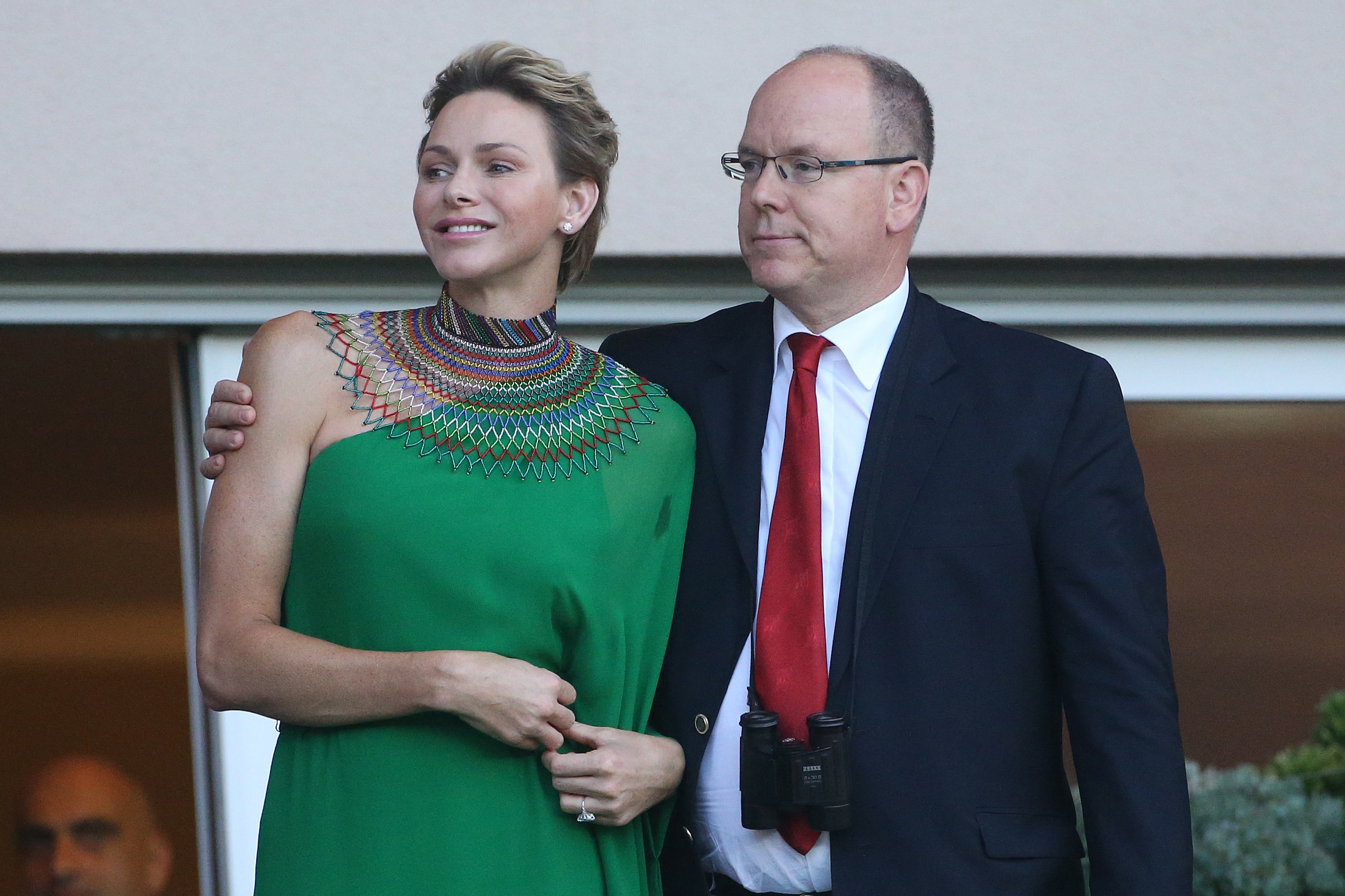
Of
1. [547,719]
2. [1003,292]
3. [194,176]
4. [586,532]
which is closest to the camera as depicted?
[547,719]

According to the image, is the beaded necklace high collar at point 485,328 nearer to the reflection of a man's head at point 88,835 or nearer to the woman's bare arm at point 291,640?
the woman's bare arm at point 291,640

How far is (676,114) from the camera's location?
122 inches

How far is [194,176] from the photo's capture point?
3.02 metres

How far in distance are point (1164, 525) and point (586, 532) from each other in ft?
6.01

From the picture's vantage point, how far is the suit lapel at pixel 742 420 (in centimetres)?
208

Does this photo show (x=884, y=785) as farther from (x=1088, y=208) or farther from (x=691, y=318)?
(x=1088, y=208)

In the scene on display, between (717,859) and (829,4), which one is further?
(829,4)

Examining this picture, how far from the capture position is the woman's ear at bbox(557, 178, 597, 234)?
214cm

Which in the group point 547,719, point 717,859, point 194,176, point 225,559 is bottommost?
point 717,859

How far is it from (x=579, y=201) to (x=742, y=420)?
42cm

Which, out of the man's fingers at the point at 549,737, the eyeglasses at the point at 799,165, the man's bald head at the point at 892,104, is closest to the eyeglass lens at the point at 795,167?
the eyeglasses at the point at 799,165

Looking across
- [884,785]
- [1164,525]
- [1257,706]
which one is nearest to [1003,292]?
[1164,525]

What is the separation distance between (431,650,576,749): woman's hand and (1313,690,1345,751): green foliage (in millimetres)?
2232

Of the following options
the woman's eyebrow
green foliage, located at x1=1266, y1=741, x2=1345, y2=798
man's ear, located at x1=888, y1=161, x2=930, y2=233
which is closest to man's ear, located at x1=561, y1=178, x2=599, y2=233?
the woman's eyebrow
